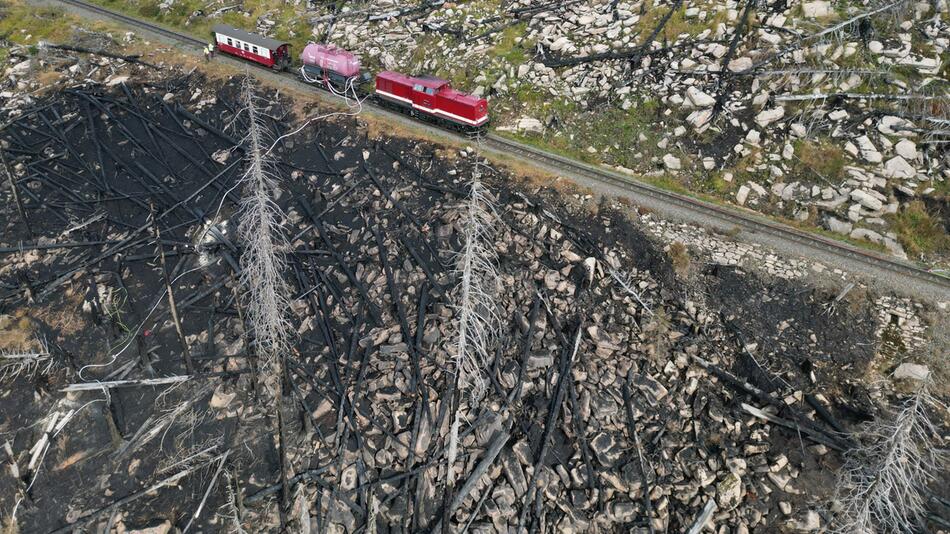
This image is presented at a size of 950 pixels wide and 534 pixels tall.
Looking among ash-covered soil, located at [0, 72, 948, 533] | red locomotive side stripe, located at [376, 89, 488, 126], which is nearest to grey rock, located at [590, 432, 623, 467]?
ash-covered soil, located at [0, 72, 948, 533]

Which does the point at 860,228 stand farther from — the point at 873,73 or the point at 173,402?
the point at 173,402

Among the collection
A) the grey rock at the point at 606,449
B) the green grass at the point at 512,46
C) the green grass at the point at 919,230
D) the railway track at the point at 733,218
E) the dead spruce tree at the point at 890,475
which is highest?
the green grass at the point at 512,46

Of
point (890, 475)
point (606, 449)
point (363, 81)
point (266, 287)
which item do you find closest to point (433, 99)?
point (363, 81)

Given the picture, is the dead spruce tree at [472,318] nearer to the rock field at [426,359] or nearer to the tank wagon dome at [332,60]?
the rock field at [426,359]

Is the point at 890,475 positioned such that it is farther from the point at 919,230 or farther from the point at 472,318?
the point at 919,230

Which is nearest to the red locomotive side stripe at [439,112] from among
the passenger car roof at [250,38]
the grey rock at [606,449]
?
the passenger car roof at [250,38]

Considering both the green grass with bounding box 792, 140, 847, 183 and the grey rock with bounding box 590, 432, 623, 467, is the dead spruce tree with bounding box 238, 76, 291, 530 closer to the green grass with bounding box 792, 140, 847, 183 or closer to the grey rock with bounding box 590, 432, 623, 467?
the grey rock with bounding box 590, 432, 623, 467

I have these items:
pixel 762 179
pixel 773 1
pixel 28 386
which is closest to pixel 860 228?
pixel 762 179
